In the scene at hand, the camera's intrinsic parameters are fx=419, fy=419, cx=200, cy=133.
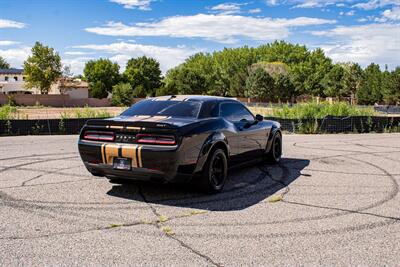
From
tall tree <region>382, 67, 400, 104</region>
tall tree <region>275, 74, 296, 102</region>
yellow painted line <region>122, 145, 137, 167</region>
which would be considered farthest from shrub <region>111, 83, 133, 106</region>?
yellow painted line <region>122, 145, 137, 167</region>

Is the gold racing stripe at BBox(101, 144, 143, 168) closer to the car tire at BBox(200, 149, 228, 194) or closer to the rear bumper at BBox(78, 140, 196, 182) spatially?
the rear bumper at BBox(78, 140, 196, 182)

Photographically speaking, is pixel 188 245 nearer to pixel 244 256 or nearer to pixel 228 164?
pixel 244 256

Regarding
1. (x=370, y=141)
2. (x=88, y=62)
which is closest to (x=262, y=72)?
(x=88, y=62)

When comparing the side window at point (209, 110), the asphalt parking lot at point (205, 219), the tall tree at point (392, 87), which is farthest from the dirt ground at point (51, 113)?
the tall tree at point (392, 87)

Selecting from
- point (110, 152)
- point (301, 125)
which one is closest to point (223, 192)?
point (110, 152)

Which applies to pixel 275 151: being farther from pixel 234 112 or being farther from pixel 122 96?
pixel 122 96

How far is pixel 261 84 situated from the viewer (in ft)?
268

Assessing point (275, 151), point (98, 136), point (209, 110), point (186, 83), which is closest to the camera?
point (98, 136)

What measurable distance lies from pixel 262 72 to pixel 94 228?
78305 mm

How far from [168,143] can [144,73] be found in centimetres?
9929

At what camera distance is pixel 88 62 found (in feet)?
321

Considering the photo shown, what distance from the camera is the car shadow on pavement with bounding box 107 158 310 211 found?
5.86 metres

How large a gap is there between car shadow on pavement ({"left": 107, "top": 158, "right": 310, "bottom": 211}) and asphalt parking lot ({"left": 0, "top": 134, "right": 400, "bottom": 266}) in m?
0.01

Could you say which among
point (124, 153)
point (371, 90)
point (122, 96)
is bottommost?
point (124, 153)
